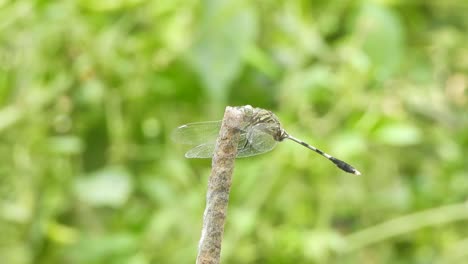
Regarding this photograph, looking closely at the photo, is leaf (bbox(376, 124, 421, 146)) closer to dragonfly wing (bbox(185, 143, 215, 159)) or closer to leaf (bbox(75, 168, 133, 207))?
leaf (bbox(75, 168, 133, 207))

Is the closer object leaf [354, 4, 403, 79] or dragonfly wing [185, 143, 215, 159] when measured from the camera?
dragonfly wing [185, 143, 215, 159]

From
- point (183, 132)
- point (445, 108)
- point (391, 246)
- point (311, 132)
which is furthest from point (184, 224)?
point (445, 108)

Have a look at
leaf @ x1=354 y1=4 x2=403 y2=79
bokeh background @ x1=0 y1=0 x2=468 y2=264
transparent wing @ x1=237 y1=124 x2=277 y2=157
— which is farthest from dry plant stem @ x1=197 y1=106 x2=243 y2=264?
leaf @ x1=354 y1=4 x2=403 y2=79

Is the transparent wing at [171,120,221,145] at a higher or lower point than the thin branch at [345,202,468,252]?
lower

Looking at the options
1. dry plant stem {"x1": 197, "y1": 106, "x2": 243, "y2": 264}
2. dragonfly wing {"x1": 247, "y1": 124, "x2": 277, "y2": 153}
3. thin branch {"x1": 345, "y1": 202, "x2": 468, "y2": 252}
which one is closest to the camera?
dry plant stem {"x1": 197, "y1": 106, "x2": 243, "y2": 264}

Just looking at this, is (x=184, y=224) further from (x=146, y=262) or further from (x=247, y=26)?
(x=247, y=26)

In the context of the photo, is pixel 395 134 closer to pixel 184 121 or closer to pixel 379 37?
pixel 379 37
